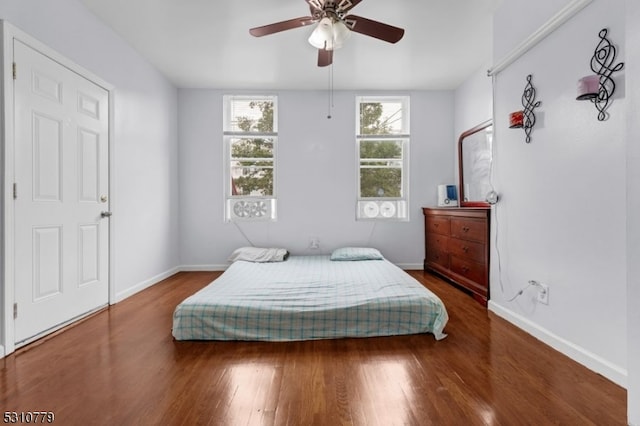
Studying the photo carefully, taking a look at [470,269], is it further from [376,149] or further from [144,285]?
[144,285]

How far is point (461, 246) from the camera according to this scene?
3367mm

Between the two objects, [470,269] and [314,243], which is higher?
[314,243]

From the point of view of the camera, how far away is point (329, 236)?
14.6 feet

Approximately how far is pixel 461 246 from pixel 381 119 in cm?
220

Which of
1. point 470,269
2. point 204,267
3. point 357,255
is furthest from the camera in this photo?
point 204,267

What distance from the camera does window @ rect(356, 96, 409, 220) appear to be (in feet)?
14.8

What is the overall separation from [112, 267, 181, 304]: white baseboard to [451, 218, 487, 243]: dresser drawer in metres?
3.56

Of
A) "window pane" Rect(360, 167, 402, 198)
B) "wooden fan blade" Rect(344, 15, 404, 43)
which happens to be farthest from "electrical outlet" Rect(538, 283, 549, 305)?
"window pane" Rect(360, 167, 402, 198)

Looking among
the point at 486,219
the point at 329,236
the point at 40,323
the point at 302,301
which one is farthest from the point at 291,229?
the point at 40,323

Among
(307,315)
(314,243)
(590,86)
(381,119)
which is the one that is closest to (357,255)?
(314,243)

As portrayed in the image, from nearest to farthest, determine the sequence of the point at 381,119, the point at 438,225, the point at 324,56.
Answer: the point at 324,56 < the point at 438,225 < the point at 381,119

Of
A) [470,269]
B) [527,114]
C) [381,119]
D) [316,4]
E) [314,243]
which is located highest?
[316,4]

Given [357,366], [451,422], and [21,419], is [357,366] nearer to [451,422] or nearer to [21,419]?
[451,422]

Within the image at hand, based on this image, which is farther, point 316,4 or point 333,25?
point 333,25
